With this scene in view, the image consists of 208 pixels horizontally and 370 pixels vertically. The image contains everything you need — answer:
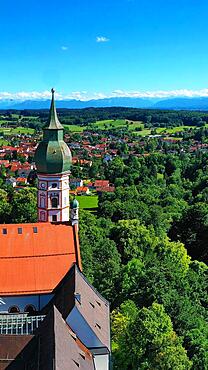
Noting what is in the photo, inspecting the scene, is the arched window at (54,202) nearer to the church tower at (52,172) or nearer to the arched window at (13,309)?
the church tower at (52,172)

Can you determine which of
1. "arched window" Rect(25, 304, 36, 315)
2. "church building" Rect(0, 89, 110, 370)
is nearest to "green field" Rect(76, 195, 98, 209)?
"church building" Rect(0, 89, 110, 370)

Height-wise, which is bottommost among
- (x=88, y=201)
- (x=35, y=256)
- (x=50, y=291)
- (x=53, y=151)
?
(x=88, y=201)

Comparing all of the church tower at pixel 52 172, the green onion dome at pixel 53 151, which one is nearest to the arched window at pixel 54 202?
the church tower at pixel 52 172

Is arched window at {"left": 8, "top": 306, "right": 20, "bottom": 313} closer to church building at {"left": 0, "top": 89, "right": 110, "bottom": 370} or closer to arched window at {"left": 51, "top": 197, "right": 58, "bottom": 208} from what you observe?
church building at {"left": 0, "top": 89, "right": 110, "bottom": 370}

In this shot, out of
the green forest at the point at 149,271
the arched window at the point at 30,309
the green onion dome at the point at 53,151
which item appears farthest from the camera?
the green onion dome at the point at 53,151

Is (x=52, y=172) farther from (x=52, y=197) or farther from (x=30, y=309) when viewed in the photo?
(x=30, y=309)

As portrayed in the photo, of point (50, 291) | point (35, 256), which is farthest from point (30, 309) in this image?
point (35, 256)

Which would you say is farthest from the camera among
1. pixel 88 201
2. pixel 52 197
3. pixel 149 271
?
pixel 88 201
